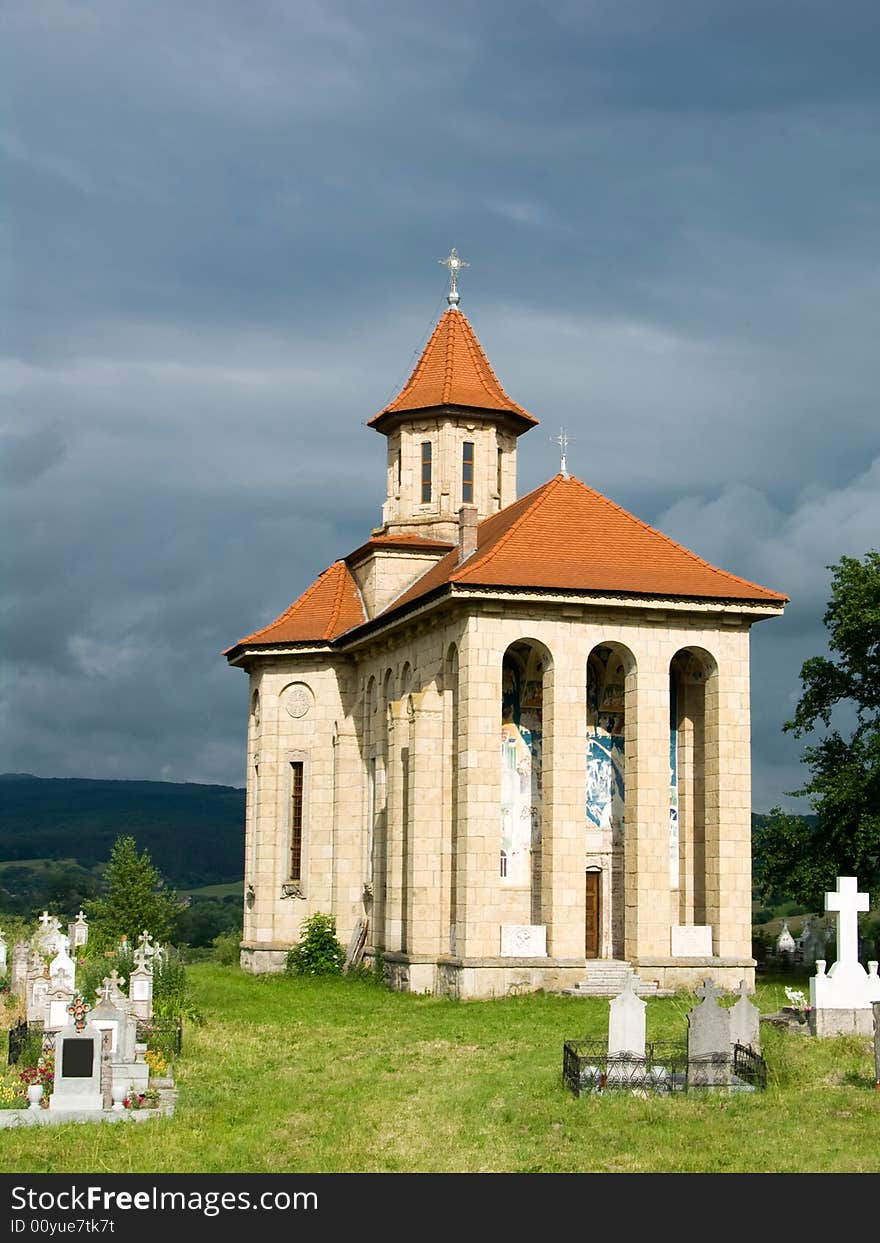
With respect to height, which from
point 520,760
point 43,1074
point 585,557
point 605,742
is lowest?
point 43,1074

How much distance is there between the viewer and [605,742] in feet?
127

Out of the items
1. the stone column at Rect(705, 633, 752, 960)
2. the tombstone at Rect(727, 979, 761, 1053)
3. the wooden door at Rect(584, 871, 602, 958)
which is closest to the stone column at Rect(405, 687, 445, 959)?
the wooden door at Rect(584, 871, 602, 958)

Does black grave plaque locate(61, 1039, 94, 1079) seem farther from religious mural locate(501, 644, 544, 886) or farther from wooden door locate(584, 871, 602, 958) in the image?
wooden door locate(584, 871, 602, 958)

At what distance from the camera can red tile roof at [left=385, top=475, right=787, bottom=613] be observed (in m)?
36.6

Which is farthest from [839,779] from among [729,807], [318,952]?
[318,952]

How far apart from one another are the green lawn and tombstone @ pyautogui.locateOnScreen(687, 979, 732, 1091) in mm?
559

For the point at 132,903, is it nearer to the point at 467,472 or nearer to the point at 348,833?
the point at 348,833

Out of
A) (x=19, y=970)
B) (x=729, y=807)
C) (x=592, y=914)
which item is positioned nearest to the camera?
(x=19, y=970)

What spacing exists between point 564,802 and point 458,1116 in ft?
49.0

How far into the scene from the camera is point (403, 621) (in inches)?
1594
